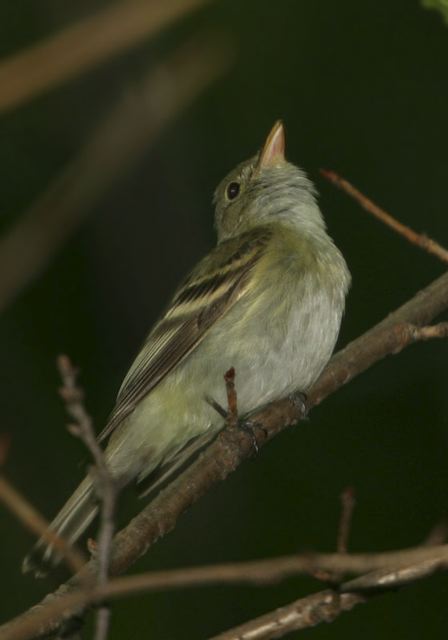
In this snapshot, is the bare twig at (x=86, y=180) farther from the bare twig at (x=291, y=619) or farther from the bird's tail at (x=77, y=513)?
the bird's tail at (x=77, y=513)

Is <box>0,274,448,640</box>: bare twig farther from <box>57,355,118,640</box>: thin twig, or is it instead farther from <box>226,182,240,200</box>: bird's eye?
<box>226,182,240,200</box>: bird's eye

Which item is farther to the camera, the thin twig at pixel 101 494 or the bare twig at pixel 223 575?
the thin twig at pixel 101 494

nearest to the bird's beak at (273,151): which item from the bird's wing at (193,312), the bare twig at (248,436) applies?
the bird's wing at (193,312)

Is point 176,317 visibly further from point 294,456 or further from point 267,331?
point 294,456

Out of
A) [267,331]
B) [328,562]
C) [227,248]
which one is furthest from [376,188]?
[328,562]

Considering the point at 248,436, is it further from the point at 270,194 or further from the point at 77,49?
the point at 77,49

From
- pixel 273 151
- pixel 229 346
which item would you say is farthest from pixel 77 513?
pixel 273 151

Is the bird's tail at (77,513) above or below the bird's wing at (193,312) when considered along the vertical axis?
below
